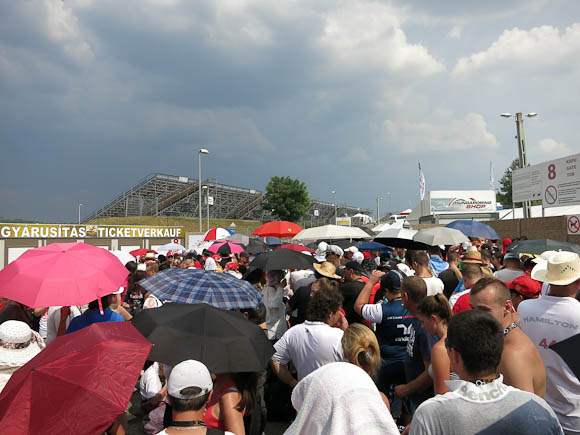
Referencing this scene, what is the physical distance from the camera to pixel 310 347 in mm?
3420

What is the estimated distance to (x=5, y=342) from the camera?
2977mm

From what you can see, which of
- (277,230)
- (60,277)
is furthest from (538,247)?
(60,277)

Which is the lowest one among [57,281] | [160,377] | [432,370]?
[160,377]

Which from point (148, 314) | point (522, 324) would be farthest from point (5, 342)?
point (522, 324)

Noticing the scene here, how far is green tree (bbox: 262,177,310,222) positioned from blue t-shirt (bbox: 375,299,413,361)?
56036 millimetres

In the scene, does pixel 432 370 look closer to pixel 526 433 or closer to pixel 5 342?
pixel 526 433

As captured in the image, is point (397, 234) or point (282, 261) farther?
point (397, 234)

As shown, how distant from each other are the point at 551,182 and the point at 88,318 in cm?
2814

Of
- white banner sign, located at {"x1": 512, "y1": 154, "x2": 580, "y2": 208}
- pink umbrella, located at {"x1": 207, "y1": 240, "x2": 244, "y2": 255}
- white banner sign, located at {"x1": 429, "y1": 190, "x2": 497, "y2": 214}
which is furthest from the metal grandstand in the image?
A: pink umbrella, located at {"x1": 207, "y1": 240, "x2": 244, "y2": 255}

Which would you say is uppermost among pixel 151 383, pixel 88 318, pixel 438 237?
pixel 438 237

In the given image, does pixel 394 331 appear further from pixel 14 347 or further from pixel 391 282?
pixel 14 347

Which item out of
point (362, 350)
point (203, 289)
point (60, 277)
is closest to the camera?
point (362, 350)

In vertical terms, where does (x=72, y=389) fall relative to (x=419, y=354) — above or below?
above

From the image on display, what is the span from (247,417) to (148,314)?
1161 millimetres
